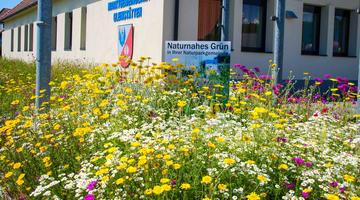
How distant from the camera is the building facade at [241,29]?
41.0 feet

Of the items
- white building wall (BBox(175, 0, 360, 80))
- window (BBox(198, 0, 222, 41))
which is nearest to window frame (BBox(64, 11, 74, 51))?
window (BBox(198, 0, 222, 41))

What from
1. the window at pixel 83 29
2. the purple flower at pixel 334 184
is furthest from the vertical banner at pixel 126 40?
the purple flower at pixel 334 184

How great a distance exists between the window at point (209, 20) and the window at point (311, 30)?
353 centimetres

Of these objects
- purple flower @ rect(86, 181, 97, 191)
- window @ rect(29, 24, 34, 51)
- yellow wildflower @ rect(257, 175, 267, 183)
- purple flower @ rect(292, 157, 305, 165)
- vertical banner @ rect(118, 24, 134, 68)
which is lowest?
purple flower @ rect(86, 181, 97, 191)

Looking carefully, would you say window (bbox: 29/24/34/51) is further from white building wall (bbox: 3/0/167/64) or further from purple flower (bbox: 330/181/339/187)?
purple flower (bbox: 330/181/339/187)

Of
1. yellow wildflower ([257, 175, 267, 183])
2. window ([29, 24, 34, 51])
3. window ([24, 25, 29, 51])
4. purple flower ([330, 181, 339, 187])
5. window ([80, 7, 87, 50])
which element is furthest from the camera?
window ([24, 25, 29, 51])

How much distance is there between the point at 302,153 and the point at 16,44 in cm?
3131

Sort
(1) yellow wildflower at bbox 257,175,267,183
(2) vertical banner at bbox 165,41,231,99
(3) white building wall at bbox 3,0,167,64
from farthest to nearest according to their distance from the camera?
(3) white building wall at bbox 3,0,167,64 < (2) vertical banner at bbox 165,41,231,99 < (1) yellow wildflower at bbox 257,175,267,183

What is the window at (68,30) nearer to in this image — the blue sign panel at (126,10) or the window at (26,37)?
the blue sign panel at (126,10)

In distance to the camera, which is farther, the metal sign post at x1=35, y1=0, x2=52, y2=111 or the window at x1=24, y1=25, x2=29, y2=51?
the window at x1=24, y1=25, x2=29, y2=51

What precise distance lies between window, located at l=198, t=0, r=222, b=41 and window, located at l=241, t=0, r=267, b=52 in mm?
1068

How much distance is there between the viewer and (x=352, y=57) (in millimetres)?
16094

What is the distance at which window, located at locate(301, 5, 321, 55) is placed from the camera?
15.3m

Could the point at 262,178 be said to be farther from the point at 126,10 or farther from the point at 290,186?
the point at 126,10
